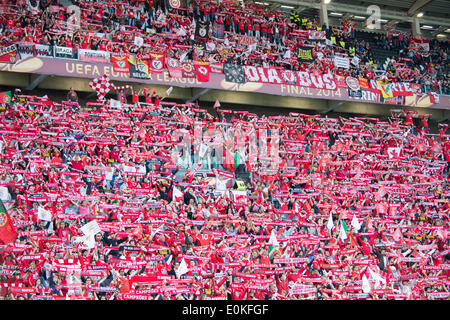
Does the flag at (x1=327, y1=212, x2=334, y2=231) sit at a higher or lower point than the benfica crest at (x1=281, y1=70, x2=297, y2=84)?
lower

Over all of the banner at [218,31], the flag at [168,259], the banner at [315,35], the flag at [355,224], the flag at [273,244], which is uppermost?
the banner at [315,35]

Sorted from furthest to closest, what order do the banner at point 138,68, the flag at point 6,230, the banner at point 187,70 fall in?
Result: 1. the banner at point 187,70
2. the banner at point 138,68
3. the flag at point 6,230

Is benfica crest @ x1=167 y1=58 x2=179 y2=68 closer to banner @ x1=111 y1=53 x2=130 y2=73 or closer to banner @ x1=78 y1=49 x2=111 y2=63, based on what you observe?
banner @ x1=111 y1=53 x2=130 y2=73

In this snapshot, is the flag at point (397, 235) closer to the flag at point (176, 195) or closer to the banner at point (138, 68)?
the flag at point (176, 195)

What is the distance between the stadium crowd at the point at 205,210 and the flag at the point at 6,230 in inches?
2.1

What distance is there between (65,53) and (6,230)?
732 centimetres

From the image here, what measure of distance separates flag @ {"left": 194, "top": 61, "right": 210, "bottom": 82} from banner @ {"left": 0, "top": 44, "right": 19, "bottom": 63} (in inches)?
225

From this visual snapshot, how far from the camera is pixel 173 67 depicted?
57.8 ft

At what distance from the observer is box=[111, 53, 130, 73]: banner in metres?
16.8

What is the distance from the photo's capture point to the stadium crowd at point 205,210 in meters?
10.7

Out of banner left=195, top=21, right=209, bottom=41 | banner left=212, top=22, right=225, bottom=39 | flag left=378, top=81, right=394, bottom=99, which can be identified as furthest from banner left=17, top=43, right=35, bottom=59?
flag left=378, top=81, right=394, bottom=99

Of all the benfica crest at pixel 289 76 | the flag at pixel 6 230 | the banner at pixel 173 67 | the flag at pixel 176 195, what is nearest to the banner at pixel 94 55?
the banner at pixel 173 67

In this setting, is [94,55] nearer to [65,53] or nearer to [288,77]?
[65,53]
